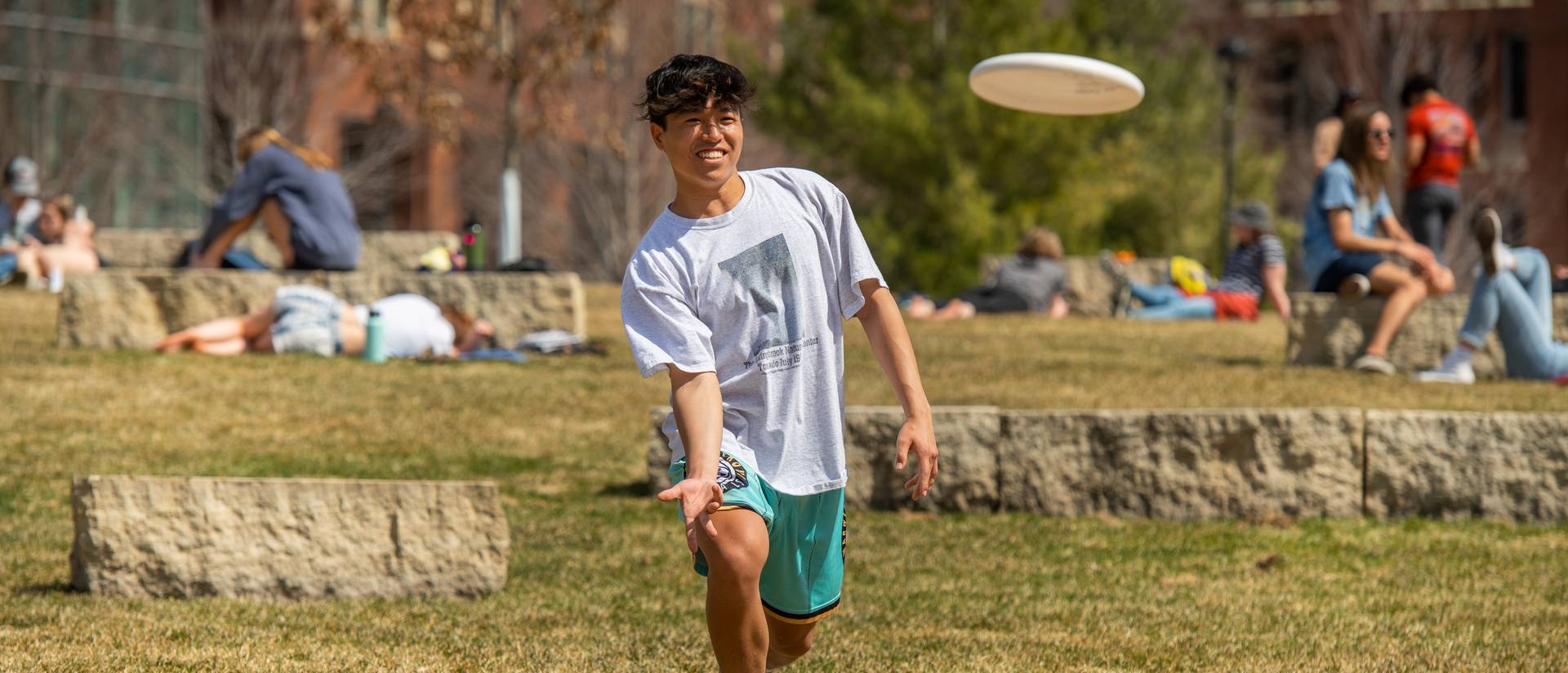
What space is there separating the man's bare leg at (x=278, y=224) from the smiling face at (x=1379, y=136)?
6.58 meters

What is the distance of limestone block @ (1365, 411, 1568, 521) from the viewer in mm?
6547

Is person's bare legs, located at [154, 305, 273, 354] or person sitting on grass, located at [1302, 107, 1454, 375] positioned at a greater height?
person sitting on grass, located at [1302, 107, 1454, 375]

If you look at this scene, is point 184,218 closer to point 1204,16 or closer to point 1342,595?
point 1204,16

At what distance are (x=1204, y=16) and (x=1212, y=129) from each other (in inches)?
209

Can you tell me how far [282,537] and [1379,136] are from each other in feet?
23.2

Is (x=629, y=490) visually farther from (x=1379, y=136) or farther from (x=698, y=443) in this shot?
(x=1379, y=136)

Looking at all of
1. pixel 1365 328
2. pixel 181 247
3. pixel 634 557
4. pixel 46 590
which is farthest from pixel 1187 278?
pixel 46 590

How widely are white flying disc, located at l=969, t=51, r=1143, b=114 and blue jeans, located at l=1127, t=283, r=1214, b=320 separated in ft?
31.1

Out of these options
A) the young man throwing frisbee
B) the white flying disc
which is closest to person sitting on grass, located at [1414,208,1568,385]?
the white flying disc

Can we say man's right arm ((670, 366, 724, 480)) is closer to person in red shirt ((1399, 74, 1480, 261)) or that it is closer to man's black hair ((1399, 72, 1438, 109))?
person in red shirt ((1399, 74, 1480, 261))

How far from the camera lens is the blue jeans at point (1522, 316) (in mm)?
9422

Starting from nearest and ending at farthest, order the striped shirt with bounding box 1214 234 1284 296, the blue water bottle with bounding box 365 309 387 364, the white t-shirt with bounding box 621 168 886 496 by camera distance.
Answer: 1. the white t-shirt with bounding box 621 168 886 496
2. the blue water bottle with bounding box 365 309 387 364
3. the striped shirt with bounding box 1214 234 1284 296

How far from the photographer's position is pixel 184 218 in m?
27.9

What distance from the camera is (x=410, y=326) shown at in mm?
10391
